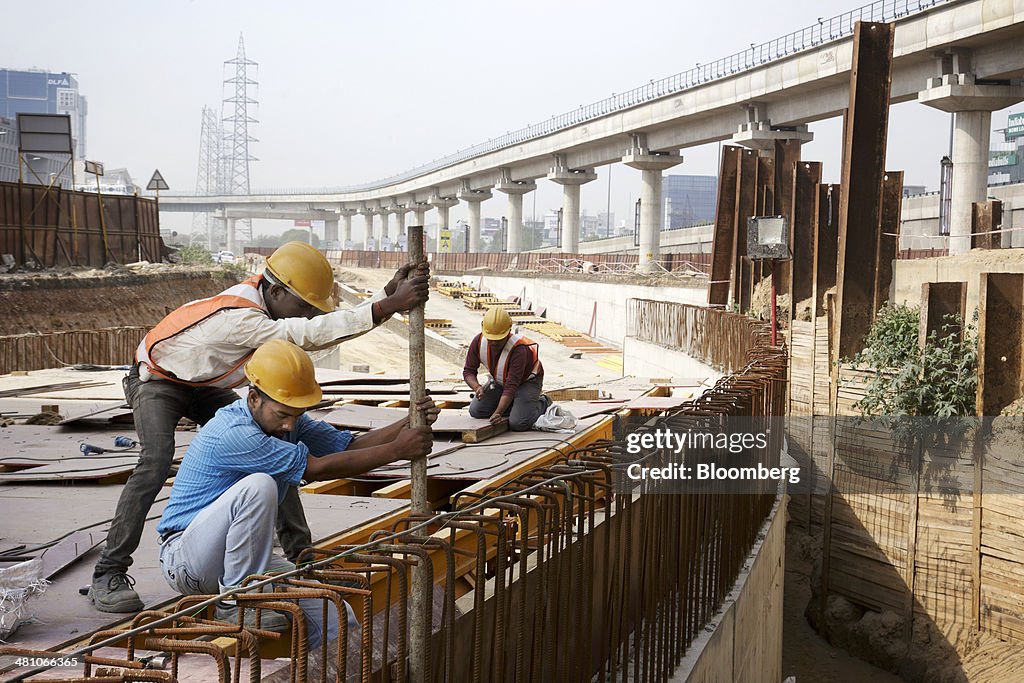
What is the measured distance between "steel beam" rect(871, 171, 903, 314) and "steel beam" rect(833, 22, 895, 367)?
0.65ft

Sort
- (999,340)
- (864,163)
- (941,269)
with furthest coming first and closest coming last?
1. (864,163)
2. (941,269)
3. (999,340)

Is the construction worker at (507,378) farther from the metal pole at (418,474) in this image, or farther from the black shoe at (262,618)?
the black shoe at (262,618)

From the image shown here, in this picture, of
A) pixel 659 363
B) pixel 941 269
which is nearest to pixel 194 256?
pixel 659 363

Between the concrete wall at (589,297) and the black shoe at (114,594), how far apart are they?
94.5ft

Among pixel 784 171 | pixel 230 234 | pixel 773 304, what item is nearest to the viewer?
pixel 773 304

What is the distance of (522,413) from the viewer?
9977 mm

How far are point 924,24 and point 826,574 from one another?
20.5m

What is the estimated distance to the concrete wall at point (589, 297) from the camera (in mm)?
34906

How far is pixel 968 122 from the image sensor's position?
94.4 feet

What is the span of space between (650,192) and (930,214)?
52.4 ft

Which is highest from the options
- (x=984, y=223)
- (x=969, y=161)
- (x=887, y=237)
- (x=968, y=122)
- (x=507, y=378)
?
(x=968, y=122)

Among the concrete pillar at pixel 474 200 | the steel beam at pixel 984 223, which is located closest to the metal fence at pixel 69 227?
the steel beam at pixel 984 223

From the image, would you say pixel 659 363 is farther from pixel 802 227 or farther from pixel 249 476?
pixel 249 476

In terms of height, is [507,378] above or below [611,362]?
above
